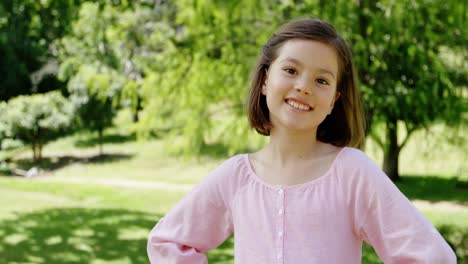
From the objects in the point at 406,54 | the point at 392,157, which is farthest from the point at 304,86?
the point at 392,157

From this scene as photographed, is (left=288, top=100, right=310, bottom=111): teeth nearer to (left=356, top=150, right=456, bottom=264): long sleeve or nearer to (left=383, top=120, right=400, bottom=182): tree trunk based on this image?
(left=356, top=150, right=456, bottom=264): long sleeve

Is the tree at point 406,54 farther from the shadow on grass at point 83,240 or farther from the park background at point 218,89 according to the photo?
the shadow on grass at point 83,240

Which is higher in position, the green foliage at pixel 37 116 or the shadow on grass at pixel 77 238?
the shadow on grass at pixel 77 238

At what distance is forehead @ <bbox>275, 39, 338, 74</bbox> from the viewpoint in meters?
1.60

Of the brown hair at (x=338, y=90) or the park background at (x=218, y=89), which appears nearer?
the brown hair at (x=338, y=90)

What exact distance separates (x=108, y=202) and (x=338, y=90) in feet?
38.3

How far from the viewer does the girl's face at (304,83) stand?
1590 millimetres

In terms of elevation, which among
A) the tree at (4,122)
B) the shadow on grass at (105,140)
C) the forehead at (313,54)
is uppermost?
the forehead at (313,54)

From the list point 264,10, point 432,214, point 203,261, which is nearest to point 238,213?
point 203,261

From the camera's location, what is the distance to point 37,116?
23234mm

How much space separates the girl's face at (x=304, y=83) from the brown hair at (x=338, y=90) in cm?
3

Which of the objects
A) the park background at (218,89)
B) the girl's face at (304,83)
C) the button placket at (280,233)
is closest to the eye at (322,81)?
the girl's face at (304,83)

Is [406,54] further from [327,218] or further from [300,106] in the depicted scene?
[327,218]

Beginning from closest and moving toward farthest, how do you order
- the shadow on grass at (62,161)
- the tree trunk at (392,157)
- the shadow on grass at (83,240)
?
1. the shadow on grass at (83,240)
2. the tree trunk at (392,157)
3. the shadow on grass at (62,161)
